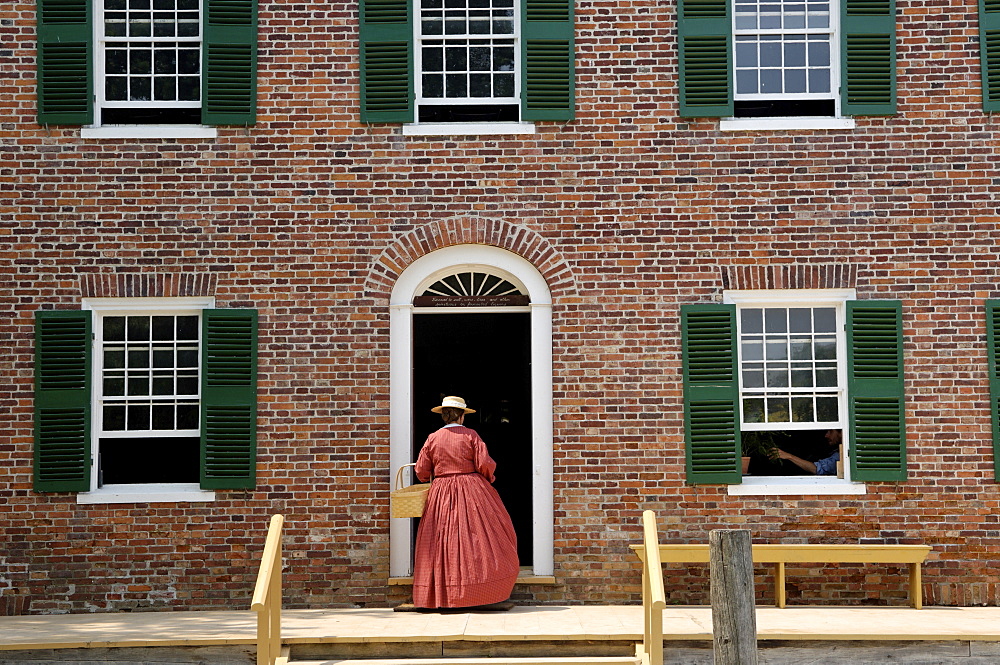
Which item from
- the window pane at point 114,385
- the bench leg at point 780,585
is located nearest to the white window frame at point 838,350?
the bench leg at point 780,585

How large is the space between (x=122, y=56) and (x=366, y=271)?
3.04 m

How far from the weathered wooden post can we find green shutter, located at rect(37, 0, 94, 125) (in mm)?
6938

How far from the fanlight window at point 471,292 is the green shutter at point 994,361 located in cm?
419

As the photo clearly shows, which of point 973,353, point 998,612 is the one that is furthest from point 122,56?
point 998,612

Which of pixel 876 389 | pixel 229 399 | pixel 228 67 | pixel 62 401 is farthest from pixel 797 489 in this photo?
pixel 62 401

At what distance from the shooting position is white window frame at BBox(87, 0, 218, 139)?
10.6 metres

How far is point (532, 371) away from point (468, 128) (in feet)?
7.57

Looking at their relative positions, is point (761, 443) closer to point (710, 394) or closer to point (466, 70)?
point (710, 394)

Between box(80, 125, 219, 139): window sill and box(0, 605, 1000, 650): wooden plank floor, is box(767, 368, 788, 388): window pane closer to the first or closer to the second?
box(0, 605, 1000, 650): wooden plank floor

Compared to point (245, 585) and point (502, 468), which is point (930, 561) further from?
point (245, 585)

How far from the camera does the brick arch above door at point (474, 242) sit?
10.6 meters

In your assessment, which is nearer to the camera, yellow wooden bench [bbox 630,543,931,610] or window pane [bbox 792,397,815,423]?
yellow wooden bench [bbox 630,543,931,610]

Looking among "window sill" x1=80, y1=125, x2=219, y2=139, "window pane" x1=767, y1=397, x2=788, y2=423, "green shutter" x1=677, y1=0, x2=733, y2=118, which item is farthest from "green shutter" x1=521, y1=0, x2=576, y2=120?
Answer: "window pane" x1=767, y1=397, x2=788, y2=423

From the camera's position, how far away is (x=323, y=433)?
10.5 meters
